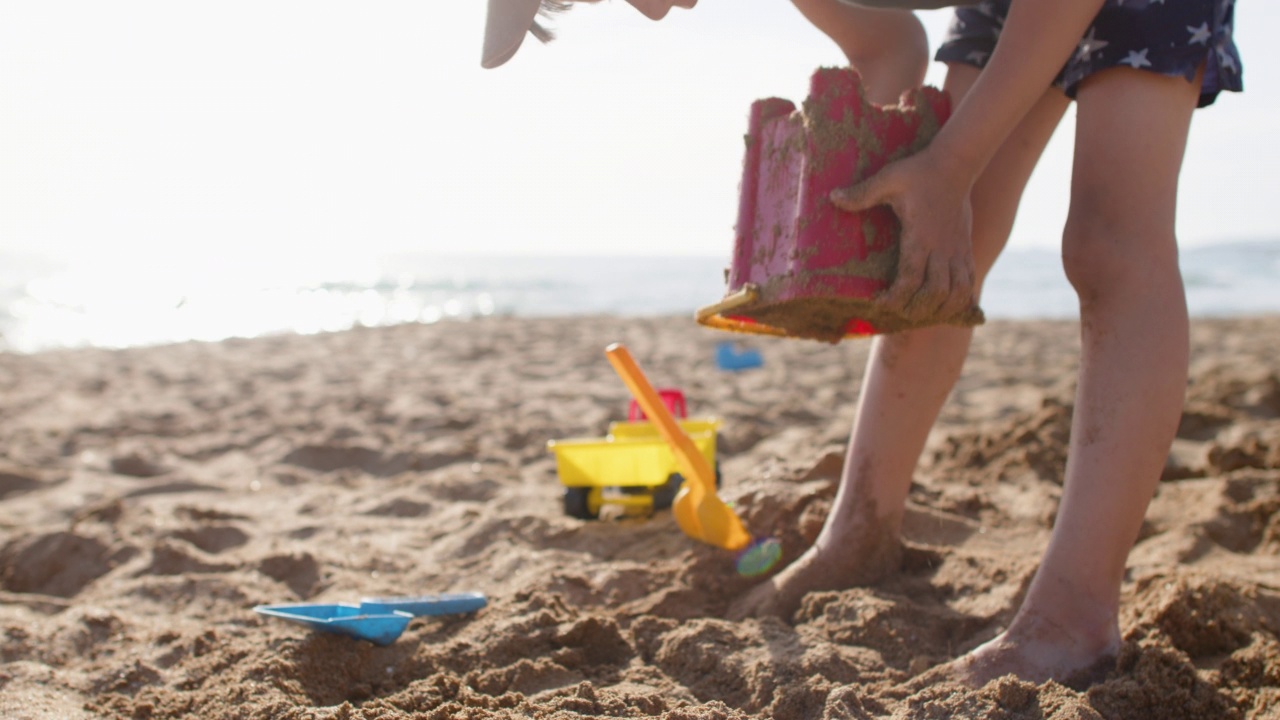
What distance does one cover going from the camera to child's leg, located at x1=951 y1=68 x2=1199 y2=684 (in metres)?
1.43

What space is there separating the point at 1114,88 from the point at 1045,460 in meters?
1.44

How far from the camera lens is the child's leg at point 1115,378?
1.43 meters

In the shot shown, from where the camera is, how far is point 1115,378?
1.45 meters

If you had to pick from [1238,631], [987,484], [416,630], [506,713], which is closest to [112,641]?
[416,630]

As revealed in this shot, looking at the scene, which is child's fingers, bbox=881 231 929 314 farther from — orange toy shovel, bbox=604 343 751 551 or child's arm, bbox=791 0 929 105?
orange toy shovel, bbox=604 343 751 551

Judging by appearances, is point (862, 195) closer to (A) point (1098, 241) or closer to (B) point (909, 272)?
(B) point (909, 272)

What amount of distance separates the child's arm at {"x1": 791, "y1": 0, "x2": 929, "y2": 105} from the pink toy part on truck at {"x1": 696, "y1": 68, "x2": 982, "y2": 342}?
0.30 m

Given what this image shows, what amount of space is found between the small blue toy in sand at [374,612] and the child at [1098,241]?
32.9 inches

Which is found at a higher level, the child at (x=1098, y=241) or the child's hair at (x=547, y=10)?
the child's hair at (x=547, y=10)

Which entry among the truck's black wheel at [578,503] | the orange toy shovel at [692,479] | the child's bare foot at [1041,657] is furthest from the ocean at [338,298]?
the child's bare foot at [1041,657]

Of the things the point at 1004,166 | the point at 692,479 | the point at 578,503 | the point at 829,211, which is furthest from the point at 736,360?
the point at 829,211

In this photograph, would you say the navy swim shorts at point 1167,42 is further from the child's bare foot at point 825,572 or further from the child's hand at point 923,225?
the child's bare foot at point 825,572

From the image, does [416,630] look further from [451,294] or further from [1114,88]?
[451,294]

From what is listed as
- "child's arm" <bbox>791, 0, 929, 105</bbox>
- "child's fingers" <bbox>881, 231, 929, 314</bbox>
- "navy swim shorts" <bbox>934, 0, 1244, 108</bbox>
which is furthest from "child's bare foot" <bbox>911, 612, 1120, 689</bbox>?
"child's arm" <bbox>791, 0, 929, 105</bbox>
